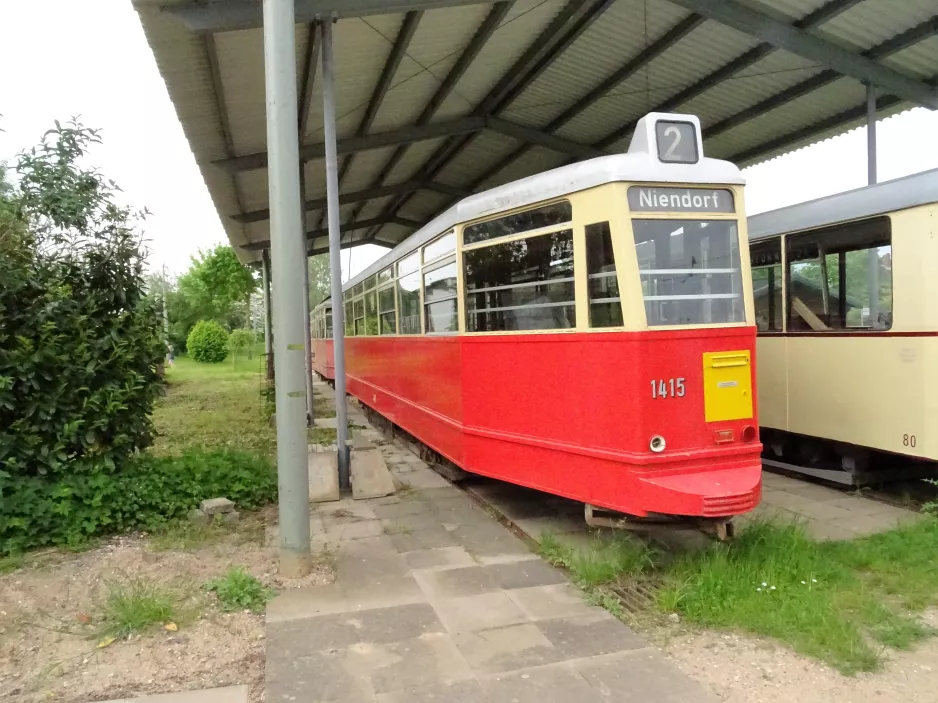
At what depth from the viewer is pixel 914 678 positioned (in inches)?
136

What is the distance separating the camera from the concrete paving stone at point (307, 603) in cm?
421

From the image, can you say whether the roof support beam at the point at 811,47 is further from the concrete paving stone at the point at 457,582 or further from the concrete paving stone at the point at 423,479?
the concrete paving stone at the point at 457,582

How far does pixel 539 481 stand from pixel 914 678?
2633 mm

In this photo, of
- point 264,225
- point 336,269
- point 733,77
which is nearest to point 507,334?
point 336,269

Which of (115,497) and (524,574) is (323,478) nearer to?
(115,497)

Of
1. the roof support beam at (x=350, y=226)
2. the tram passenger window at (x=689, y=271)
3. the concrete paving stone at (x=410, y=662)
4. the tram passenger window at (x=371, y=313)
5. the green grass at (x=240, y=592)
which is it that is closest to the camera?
the concrete paving stone at (x=410, y=662)

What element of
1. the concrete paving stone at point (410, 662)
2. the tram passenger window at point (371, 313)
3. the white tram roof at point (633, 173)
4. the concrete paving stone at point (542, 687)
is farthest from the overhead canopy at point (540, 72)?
the concrete paving stone at point (542, 687)

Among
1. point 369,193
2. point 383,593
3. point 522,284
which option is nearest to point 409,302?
point 522,284

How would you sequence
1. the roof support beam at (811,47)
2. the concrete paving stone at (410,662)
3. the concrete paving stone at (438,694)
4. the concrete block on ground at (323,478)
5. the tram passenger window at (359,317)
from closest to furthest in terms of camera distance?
the concrete paving stone at (438,694) < the concrete paving stone at (410,662) < the concrete block on ground at (323,478) < the roof support beam at (811,47) < the tram passenger window at (359,317)

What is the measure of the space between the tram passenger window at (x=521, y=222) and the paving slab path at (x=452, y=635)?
2435 mm

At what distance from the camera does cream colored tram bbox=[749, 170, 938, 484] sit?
19.8 ft

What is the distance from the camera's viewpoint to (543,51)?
8.81 meters

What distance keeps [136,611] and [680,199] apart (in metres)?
4.26

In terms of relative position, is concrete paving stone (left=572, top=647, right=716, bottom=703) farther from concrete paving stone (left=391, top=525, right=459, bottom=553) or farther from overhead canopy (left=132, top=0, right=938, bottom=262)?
overhead canopy (left=132, top=0, right=938, bottom=262)
